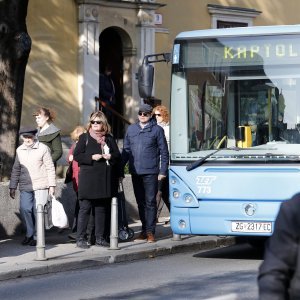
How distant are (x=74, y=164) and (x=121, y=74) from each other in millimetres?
9917

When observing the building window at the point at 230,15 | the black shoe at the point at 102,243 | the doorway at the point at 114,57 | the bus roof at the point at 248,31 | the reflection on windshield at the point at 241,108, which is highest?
the building window at the point at 230,15

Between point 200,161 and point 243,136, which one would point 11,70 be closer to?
point 200,161

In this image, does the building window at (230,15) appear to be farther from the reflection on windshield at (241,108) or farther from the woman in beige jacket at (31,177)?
the reflection on windshield at (241,108)

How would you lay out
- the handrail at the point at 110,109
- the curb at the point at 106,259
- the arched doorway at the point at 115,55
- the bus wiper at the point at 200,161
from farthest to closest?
1. the arched doorway at the point at 115,55
2. the handrail at the point at 110,109
3. the bus wiper at the point at 200,161
4. the curb at the point at 106,259

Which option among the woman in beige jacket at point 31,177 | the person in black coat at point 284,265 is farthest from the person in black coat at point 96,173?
the person in black coat at point 284,265

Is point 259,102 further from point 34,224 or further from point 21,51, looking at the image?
point 21,51

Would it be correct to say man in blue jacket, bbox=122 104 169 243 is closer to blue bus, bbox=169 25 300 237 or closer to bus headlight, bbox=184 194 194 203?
blue bus, bbox=169 25 300 237

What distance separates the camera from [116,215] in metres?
13.5

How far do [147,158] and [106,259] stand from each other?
6.42 ft

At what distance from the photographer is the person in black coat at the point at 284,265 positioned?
432 cm

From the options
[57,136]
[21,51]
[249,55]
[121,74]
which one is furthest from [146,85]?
[121,74]

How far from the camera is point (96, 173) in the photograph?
13.7 metres

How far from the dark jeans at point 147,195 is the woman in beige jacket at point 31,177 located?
4.19 feet

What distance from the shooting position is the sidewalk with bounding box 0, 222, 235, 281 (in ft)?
39.7
